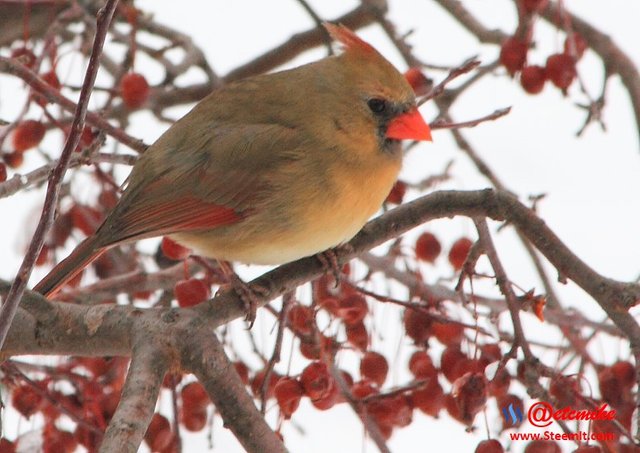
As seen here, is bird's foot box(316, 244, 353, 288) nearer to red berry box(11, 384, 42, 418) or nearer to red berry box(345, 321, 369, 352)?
red berry box(345, 321, 369, 352)

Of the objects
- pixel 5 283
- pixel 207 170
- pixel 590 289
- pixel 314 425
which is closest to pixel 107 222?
pixel 207 170

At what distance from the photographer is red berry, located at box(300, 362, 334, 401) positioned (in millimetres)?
1892

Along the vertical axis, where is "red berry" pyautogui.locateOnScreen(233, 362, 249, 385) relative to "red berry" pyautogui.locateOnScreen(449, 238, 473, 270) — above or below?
below

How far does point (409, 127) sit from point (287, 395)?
0.79 metres

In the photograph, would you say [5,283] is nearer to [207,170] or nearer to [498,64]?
[207,170]

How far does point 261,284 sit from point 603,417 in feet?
2.53

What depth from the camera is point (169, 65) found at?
2971 millimetres

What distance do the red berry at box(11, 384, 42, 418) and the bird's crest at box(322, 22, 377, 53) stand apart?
1.15 m

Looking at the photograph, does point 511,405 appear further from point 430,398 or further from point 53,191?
point 53,191

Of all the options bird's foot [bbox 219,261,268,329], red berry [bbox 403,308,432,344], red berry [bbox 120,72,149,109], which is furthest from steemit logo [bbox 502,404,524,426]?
red berry [bbox 120,72,149,109]

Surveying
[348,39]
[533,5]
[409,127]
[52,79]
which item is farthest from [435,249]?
[52,79]

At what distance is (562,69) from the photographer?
2.49m

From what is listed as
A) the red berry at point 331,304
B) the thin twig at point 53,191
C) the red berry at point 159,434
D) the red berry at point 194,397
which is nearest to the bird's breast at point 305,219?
the red berry at point 331,304

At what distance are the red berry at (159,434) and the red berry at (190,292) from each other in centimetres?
26
